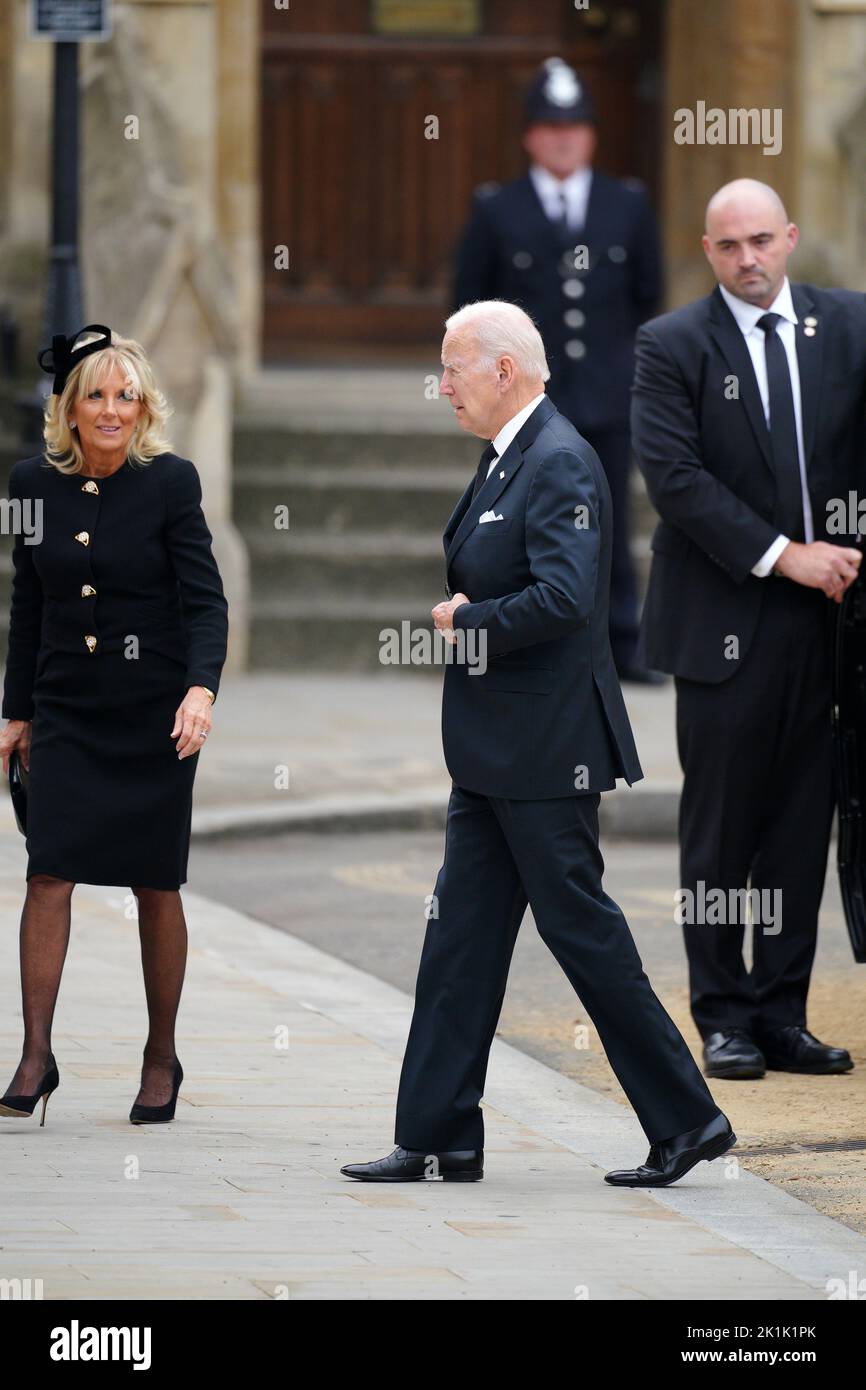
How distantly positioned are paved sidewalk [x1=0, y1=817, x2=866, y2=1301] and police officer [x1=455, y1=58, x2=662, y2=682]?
5.78 meters

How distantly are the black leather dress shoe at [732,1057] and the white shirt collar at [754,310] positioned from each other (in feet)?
5.68

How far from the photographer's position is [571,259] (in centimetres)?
→ 1305

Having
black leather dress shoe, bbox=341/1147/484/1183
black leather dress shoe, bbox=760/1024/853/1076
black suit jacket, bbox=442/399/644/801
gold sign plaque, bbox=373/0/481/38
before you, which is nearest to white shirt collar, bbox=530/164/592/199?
gold sign plaque, bbox=373/0/481/38

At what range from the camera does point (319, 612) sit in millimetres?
13641

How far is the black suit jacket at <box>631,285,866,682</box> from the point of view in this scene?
22.7 ft

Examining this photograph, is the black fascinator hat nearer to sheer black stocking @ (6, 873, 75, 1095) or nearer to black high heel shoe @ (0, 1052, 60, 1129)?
sheer black stocking @ (6, 873, 75, 1095)

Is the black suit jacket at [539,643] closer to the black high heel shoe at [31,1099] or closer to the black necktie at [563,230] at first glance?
the black high heel shoe at [31,1099]

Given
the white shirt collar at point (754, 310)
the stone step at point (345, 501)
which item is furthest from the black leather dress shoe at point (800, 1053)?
the stone step at point (345, 501)

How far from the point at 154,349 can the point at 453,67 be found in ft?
10.7

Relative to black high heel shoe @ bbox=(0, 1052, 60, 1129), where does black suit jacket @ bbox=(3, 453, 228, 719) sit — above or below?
above

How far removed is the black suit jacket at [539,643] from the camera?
555cm

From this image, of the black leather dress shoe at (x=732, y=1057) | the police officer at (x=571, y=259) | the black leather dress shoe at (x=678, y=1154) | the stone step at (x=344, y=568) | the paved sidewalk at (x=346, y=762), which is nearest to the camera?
the black leather dress shoe at (x=678, y=1154)

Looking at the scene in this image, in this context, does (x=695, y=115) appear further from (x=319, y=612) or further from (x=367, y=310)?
(x=319, y=612)
